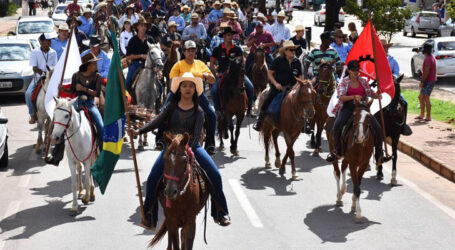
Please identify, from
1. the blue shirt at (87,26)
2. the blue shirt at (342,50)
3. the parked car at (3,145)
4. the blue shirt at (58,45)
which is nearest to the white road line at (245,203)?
the parked car at (3,145)

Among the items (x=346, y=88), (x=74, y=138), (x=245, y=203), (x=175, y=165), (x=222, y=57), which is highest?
(x=222, y=57)

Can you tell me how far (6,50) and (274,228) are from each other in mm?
16451

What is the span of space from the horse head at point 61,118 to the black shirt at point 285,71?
509cm

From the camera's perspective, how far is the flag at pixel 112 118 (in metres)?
9.76

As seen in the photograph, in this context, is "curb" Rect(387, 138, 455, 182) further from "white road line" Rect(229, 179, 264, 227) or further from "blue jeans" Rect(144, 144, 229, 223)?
"blue jeans" Rect(144, 144, 229, 223)

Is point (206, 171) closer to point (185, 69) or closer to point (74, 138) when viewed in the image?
point (74, 138)

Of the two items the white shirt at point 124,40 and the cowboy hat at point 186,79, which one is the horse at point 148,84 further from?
the cowboy hat at point 186,79

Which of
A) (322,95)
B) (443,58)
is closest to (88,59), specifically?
(322,95)

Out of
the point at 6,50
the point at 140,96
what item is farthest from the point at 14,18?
the point at 140,96

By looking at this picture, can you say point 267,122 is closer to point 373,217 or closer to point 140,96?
point 140,96

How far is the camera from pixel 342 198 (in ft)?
44.0

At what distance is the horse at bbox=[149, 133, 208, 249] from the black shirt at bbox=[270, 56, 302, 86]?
664 centimetres

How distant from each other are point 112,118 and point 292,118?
229 inches

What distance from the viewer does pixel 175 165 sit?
8102 mm
